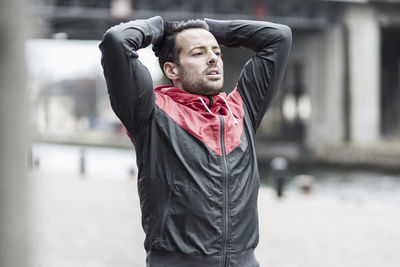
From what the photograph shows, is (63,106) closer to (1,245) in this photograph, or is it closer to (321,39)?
(321,39)

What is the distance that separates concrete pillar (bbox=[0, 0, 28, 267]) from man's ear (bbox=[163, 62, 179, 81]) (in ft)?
5.18

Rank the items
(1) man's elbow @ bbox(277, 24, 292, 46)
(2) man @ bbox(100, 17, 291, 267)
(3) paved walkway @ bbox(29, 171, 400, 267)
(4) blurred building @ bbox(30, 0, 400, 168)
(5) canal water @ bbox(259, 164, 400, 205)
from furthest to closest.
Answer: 1. (4) blurred building @ bbox(30, 0, 400, 168)
2. (5) canal water @ bbox(259, 164, 400, 205)
3. (3) paved walkway @ bbox(29, 171, 400, 267)
4. (1) man's elbow @ bbox(277, 24, 292, 46)
5. (2) man @ bbox(100, 17, 291, 267)

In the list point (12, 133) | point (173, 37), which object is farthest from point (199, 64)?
point (12, 133)

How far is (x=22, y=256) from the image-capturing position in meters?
0.89

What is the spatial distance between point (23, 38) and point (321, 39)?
37836 millimetres

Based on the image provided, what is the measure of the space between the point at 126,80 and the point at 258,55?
687 millimetres

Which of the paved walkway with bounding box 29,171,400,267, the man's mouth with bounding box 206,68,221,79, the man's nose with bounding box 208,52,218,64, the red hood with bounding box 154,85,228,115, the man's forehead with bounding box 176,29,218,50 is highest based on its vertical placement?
the man's forehead with bounding box 176,29,218,50

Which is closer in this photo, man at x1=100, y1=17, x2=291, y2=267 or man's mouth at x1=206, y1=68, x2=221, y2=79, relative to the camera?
man at x1=100, y1=17, x2=291, y2=267

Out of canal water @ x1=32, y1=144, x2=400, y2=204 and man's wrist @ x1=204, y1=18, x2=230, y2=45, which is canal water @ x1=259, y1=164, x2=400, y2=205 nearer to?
canal water @ x1=32, y1=144, x2=400, y2=204

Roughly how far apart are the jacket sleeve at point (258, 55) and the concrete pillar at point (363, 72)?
34.5 metres

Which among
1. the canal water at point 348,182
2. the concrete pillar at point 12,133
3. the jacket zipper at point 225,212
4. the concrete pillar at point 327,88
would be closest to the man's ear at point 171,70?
the jacket zipper at point 225,212

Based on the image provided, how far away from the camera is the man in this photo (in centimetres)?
223

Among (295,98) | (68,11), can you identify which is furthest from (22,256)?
(295,98)

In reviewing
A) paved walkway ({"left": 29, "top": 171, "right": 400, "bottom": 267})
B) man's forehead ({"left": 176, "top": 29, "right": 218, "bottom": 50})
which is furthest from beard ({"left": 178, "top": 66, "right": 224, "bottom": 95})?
paved walkway ({"left": 29, "top": 171, "right": 400, "bottom": 267})
